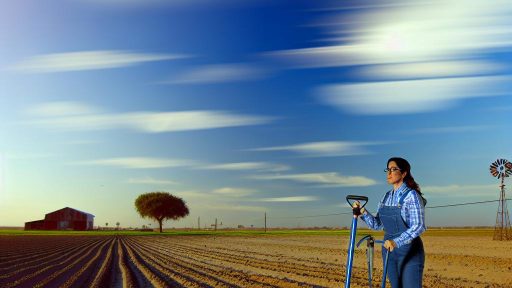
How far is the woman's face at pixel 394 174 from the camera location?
4762 millimetres

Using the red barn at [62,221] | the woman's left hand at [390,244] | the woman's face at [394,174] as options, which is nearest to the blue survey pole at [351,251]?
the woman's left hand at [390,244]

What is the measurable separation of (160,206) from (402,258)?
106917 mm

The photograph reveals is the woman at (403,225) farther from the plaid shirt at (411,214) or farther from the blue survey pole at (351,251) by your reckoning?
the blue survey pole at (351,251)

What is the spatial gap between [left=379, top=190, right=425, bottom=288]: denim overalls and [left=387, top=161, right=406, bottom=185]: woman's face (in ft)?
0.48

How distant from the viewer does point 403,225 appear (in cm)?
473

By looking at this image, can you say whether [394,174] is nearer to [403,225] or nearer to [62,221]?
[403,225]

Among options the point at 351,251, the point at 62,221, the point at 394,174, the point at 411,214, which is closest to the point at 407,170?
the point at 394,174

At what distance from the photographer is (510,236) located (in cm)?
4128

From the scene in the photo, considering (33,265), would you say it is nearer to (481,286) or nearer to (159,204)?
(481,286)

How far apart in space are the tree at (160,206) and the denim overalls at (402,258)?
10628 centimetres

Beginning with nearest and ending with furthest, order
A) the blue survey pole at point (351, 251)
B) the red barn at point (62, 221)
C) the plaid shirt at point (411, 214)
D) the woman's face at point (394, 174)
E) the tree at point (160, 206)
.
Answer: the blue survey pole at point (351, 251), the plaid shirt at point (411, 214), the woman's face at point (394, 174), the tree at point (160, 206), the red barn at point (62, 221)

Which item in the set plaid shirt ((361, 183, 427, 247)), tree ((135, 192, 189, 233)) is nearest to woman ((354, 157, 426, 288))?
plaid shirt ((361, 183, 427, 247))

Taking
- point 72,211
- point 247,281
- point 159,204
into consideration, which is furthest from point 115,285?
point 72,211

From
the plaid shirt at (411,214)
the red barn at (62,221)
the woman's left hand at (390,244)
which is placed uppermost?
the plaid shirt at (411,214)
